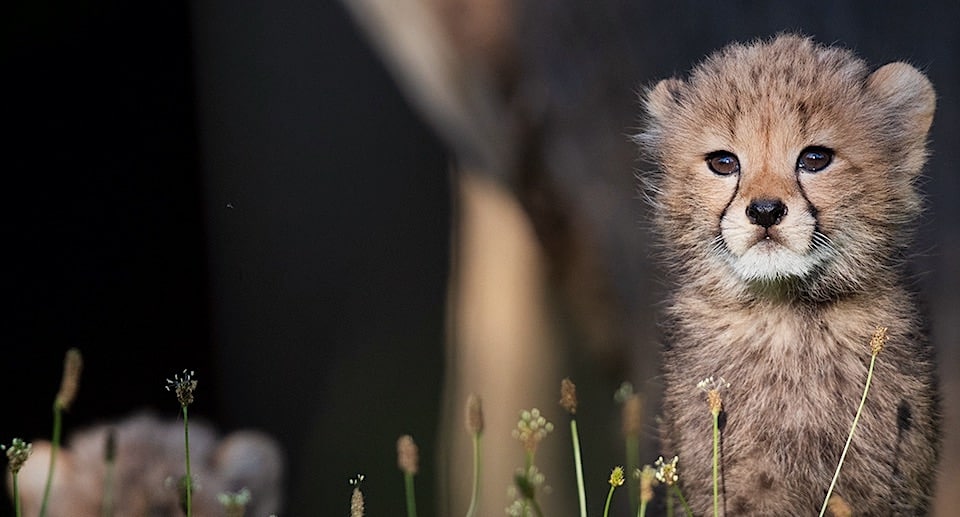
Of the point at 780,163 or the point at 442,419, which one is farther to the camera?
the point at 442,419

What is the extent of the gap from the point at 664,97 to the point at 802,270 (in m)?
0.41

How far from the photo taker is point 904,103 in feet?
6.77

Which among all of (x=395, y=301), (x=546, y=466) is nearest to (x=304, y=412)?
(x=395, y=301)

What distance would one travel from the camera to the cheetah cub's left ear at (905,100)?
2061 millimetres

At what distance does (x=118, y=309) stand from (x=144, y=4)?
0.75 metres

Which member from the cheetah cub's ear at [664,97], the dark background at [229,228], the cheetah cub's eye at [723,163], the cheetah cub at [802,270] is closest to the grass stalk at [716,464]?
the cheetah cub at [802,270]

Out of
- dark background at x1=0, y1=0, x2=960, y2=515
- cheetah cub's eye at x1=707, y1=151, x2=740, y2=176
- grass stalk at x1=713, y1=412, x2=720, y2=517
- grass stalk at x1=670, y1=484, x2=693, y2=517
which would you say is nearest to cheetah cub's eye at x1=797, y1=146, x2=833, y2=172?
cheetah cub's eye at x1=707, y1=151, x2=740, y2=176

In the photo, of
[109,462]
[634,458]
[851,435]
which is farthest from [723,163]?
[109,462]

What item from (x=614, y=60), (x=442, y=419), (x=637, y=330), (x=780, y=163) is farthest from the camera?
(x=442, y=419)

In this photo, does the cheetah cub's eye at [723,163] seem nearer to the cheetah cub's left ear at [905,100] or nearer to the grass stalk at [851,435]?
the cheetah cub's left ear at [905,100]

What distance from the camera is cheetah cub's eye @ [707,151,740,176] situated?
2.05 meters

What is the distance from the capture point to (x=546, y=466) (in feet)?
10.4

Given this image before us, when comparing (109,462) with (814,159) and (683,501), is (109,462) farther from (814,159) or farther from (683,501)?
(814,159)

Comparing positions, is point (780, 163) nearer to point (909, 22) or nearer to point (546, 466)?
point (909, 22)
